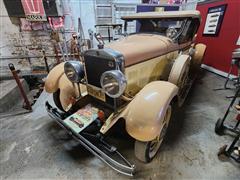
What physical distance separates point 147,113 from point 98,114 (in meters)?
0.63

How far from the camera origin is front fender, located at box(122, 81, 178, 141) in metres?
1.27

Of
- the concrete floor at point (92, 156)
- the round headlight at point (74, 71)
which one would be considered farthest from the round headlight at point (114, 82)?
the concrete floor at point (92, 156)

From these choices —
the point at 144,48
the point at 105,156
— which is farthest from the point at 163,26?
the point at 105,156

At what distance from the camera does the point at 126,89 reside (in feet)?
5.62

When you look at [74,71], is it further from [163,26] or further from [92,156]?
[163,26]

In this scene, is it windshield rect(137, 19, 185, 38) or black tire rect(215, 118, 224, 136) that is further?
windshield rect(137, 19, 185, 38)

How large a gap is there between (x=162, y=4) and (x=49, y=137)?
6463 millimetres

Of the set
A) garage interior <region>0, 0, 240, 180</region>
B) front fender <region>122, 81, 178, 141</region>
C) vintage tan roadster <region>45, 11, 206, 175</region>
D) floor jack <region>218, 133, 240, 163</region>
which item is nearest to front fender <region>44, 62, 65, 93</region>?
vintage tan roadster <region>45, 11, 206, 175</region>

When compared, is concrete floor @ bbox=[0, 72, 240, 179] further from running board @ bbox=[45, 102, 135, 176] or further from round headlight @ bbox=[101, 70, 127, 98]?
round headlight @ bbox=[101, 70, 127, 98]

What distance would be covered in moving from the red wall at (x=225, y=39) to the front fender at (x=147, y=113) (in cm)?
369

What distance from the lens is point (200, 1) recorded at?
16.0 feet

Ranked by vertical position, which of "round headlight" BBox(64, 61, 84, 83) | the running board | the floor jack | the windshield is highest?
the windshield

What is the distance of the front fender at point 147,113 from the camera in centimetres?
127

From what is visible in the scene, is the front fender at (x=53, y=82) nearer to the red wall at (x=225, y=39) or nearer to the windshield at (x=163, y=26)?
the windshield at (x=163, y=26)
